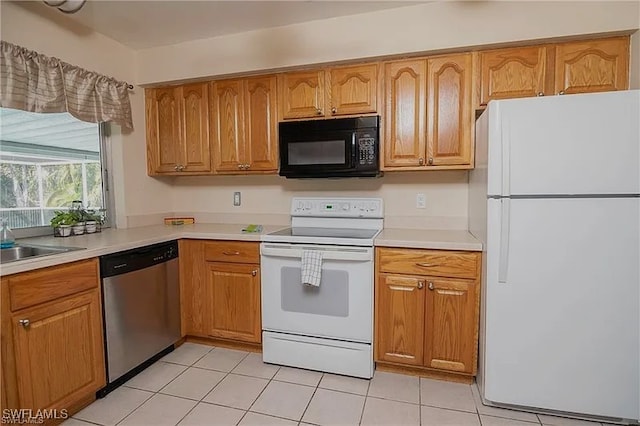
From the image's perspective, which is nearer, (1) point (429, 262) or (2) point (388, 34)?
(1) point (429, 262)

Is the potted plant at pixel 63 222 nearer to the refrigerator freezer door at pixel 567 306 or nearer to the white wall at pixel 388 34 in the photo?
the white wall at pixel 388 34

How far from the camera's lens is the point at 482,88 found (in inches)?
83.2

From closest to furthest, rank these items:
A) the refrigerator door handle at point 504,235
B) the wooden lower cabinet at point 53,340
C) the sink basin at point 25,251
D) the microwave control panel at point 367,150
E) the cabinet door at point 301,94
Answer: the wooden lower cabinet at point 53,340 → the refrigerator door handle at point 504,235 → the sink basin at point 25,251 → the microwave control panel at point 367,150 → the cabinet door at point 301,94

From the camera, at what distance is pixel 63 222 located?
2.26 meters

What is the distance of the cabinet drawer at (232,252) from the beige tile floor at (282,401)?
693mm

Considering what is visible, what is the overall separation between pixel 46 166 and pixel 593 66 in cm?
343

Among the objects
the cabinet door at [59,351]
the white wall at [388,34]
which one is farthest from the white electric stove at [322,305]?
the white wall at [388,34]

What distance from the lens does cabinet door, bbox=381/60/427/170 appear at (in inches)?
87.7

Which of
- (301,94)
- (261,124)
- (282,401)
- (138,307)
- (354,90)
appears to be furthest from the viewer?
(261,124)

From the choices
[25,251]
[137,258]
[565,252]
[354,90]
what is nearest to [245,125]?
[354,90]

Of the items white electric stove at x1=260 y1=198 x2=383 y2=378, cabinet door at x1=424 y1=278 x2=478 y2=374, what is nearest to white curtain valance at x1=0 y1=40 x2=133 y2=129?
white electric stove at x1=260 y1=198 x2=383 y2=378

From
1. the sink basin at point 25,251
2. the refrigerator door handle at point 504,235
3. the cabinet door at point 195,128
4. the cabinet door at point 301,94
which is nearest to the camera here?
the refrigerator door handle at point 504,235

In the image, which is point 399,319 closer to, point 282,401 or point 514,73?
point 282,401

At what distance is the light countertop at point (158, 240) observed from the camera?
5.35 feet
